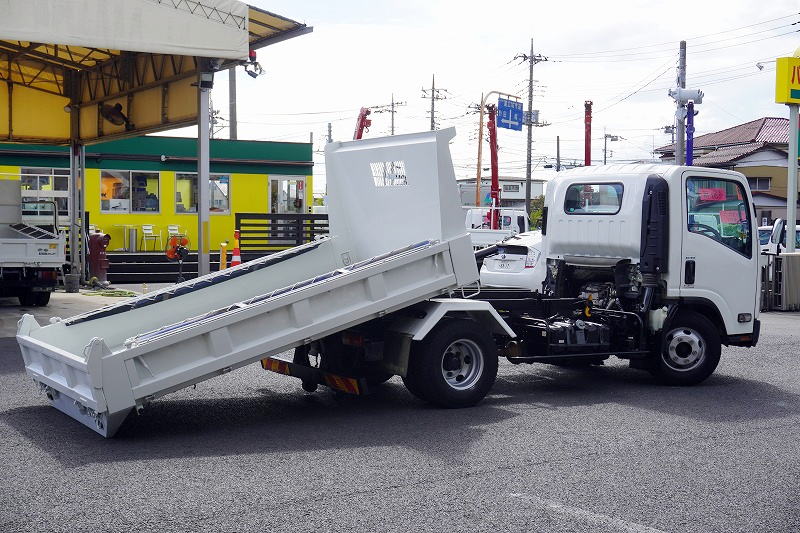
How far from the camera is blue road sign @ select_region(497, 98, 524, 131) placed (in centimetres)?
4450

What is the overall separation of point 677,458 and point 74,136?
63.7 feet

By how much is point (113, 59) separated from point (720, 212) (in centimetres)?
1445

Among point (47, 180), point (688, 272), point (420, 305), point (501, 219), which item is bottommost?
point (420, 305)

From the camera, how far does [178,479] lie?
6270mm

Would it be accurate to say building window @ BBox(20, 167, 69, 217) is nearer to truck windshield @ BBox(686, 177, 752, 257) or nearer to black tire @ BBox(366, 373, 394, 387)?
black tire @ BBox(366, 373, 394, 387)

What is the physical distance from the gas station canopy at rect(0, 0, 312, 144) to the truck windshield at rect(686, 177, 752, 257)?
856cm

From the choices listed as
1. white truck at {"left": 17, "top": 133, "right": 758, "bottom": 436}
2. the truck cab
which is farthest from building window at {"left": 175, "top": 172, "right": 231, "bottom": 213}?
the truck cab

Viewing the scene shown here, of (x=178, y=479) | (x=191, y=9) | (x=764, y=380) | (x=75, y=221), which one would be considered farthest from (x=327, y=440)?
(x=75, y=221)

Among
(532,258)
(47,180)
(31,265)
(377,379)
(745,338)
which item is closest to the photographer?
(377,379)

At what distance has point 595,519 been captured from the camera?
5531mm

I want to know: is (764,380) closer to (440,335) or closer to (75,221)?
(440,335)

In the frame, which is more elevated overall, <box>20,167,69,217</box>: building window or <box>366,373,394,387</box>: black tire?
<box>20,167,69,217</box>: building window

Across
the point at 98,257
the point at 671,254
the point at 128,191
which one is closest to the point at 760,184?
the point at 128,191

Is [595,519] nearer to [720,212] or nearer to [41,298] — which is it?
[720,212]
